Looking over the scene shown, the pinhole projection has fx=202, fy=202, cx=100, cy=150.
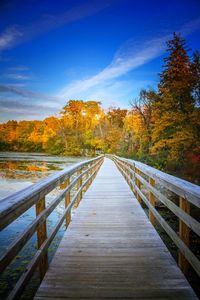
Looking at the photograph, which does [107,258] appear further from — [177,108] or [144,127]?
[144,127]

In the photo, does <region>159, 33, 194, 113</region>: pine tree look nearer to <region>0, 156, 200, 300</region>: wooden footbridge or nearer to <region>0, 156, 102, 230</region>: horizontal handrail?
<region>0, 156, 200, 300</region>: wooden footbridge

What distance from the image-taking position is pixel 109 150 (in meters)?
55.1

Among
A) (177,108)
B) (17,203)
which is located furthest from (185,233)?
(177,108)

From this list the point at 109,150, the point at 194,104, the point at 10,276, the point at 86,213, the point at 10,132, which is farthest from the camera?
the point at 10,132

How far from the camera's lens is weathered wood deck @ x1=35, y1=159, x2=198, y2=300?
1895mm

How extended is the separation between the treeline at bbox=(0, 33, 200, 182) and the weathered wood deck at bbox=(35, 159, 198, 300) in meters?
14.1

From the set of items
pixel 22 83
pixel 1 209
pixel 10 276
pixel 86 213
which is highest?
pixel 22 83

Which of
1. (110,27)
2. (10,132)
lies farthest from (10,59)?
(110,27)

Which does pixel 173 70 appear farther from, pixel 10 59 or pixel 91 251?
pixel 10 59

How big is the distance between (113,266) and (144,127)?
27.4 m

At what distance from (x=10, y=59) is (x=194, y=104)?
74.3 meters

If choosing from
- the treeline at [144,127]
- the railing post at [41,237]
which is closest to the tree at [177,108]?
the treeline at [144,127]

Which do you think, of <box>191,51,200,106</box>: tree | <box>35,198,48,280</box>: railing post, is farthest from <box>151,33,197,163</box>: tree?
<box>35,198,48,280</box>: railing post

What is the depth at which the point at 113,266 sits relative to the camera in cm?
238
